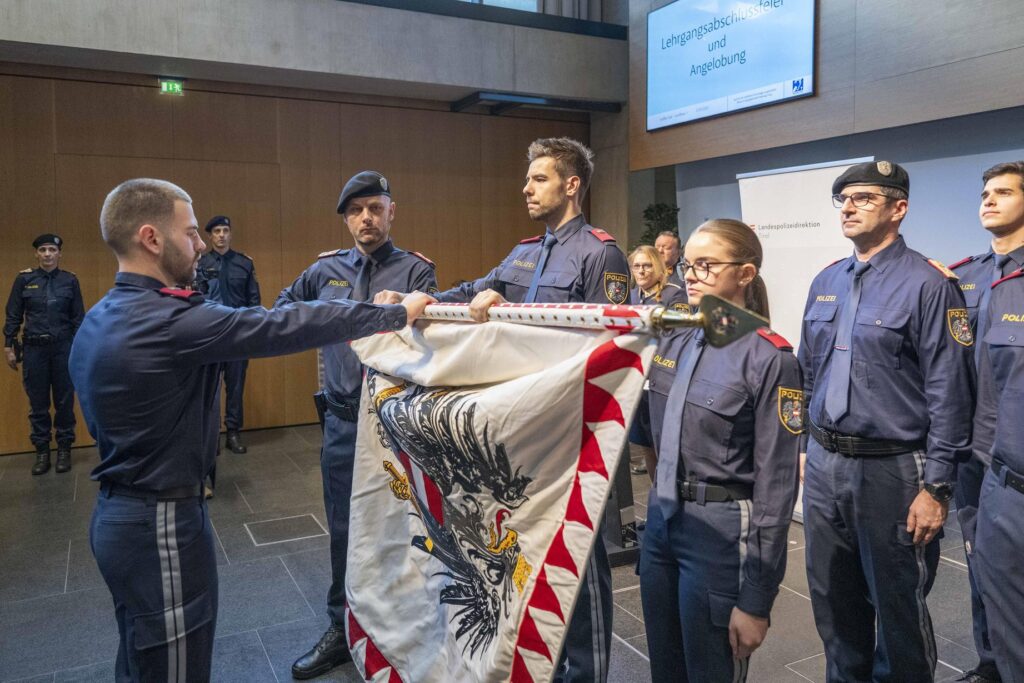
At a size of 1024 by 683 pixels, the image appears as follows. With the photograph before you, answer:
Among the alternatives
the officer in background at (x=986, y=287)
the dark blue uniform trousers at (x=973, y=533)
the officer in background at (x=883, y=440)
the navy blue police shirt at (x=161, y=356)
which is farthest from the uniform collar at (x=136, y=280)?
the dark blue uniform trousers at (x=973, y=533)

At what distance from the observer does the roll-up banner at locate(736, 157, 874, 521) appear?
4191 mm

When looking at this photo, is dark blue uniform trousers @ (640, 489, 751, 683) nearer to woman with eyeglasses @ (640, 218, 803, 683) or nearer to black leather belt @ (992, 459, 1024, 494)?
woman with eyeglasses @ (640, 218, 803, 683)

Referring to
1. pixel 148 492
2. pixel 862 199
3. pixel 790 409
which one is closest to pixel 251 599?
pixel 148 492

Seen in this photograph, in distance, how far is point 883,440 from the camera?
2.21m

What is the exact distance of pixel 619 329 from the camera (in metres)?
1.39

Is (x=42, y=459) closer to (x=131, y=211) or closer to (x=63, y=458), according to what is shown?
(x=63, y=458)

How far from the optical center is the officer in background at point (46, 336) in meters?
5.59

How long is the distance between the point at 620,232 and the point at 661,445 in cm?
592

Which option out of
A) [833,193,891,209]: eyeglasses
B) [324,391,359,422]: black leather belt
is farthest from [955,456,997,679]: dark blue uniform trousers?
[324,391,359,422]: black leather belt

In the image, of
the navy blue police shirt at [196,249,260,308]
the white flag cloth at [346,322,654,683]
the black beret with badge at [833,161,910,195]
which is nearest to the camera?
the white flag cloth at [346,322,654,683]

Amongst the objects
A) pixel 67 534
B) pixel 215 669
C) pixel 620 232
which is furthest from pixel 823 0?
pixel 67 534

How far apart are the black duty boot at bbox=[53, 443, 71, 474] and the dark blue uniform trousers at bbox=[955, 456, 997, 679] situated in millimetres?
5631

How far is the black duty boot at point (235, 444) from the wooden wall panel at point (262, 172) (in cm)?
68

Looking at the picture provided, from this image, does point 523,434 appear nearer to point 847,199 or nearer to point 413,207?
point 847,199
